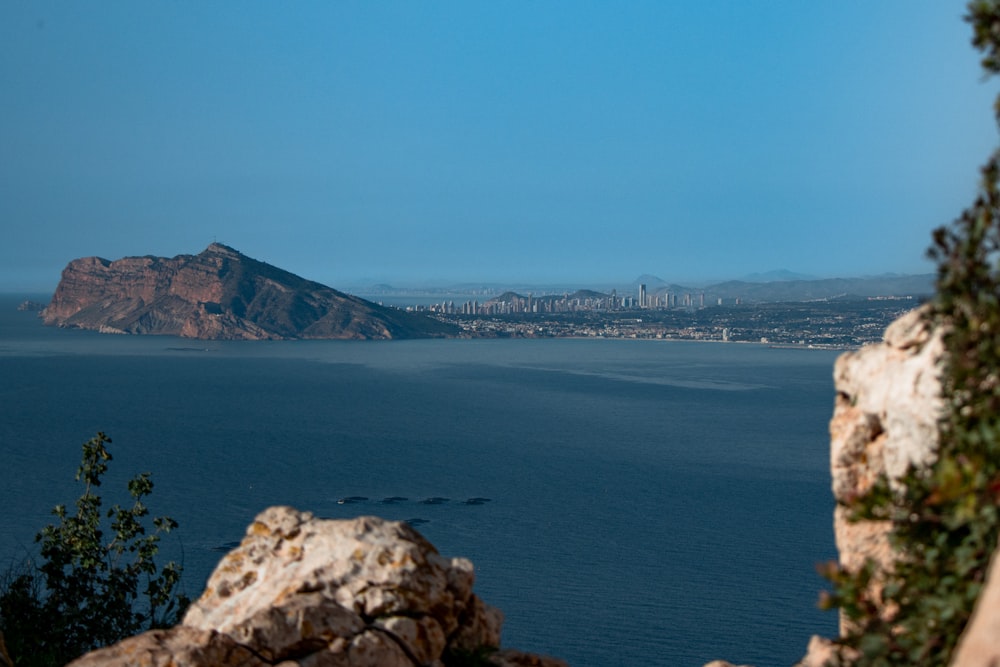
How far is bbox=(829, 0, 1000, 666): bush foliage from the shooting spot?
13.5ft

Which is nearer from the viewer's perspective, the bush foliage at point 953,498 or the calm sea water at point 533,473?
the bush foliage at point 953,498

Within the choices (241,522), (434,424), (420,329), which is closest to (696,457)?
(434,424)

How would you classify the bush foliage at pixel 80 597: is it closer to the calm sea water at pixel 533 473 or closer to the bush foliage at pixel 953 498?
the bush foliage at pixel 953 498

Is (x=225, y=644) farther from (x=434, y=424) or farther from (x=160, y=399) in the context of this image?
(x=160, y=399)

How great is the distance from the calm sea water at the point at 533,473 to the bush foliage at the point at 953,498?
Answer: 2477 centimetres

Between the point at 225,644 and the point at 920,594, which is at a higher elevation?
the point at 920,594

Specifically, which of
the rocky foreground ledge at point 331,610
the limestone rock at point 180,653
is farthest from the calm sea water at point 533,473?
the limestone rock at point 180,653

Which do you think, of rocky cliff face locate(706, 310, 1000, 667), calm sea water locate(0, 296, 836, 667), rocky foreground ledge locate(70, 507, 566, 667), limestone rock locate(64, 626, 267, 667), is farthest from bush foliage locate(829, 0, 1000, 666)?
calm sea water locate(0, 296, 836, 667)

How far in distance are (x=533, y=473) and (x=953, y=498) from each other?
175ft

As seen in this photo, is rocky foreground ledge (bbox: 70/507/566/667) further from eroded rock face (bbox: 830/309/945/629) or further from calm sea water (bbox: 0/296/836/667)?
calm sea water (bbox: 0/296/836/667)

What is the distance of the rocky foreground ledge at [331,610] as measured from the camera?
6.19 meters

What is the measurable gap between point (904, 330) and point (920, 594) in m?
1.75

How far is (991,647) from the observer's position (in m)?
3.10

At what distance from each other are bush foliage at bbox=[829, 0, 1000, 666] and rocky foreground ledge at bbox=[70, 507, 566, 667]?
112 inches
